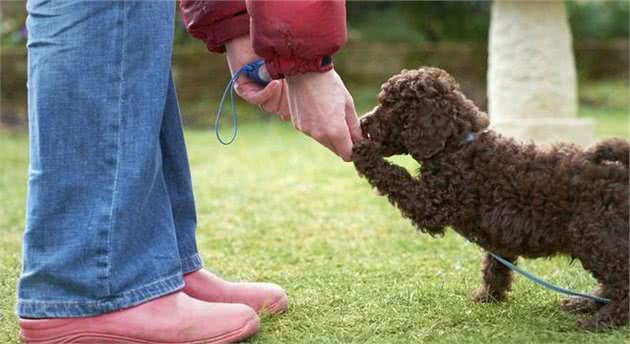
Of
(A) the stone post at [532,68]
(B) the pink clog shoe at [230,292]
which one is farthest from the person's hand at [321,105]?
(A) the stone post at [532,68]

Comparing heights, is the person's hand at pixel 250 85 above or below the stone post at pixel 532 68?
above

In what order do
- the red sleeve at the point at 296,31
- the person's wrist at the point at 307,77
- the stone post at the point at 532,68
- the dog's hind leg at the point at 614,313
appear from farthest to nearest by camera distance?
the stone post at the point at 532,68, the dog's hind leg at the point at 614,313, the person's wrist at the point at 307,77, the red sleeve at the point at 296,31

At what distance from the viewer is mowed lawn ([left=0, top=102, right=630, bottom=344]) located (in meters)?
2.69

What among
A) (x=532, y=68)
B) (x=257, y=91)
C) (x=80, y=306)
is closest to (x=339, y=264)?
(x=257, y=91)

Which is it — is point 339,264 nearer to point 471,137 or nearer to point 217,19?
point 471,137

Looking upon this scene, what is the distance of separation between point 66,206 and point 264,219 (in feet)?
7.41

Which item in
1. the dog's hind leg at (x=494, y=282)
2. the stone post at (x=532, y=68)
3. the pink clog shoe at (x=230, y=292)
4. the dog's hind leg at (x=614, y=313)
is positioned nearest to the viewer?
the dog's hind leg at (x=614, y=313)

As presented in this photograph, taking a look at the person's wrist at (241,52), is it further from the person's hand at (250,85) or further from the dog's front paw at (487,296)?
the dog's front paw at (487,296)

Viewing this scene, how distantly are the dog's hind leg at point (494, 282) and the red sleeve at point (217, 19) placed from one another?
1.15 meters

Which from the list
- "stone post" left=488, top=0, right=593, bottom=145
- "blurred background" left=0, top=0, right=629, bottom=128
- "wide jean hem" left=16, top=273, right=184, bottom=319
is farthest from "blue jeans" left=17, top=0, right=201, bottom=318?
"blurred background" left=0, top=0, right=629, bottom=128

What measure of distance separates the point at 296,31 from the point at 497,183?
0.83 metres

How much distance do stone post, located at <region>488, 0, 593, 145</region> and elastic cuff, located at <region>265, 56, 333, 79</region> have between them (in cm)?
404

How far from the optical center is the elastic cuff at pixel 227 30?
2.76 meters

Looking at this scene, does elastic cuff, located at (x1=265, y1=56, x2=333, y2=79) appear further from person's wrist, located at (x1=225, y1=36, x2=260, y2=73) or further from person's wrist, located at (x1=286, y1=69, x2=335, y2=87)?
person's wrist, located at (x1=225, y1=36, x2=260, y2=73)
